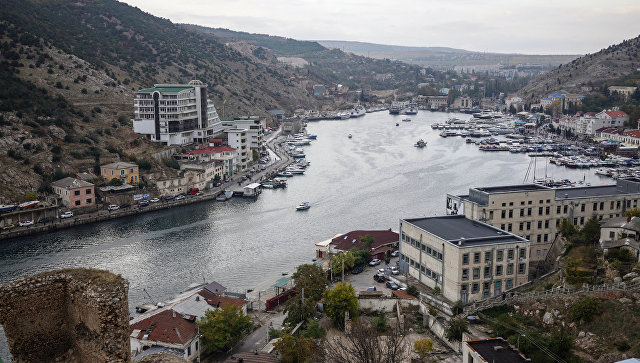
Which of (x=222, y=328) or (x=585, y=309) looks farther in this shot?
(x=222, y=328)

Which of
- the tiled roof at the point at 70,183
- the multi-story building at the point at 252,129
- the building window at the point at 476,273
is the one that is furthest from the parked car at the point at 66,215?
the building window at the point at 476,273

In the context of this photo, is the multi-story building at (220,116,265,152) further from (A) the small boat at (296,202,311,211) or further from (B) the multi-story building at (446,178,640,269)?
(B) the multi-story building at (446,178,640,269)

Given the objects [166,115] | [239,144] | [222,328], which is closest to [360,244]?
[222,328]

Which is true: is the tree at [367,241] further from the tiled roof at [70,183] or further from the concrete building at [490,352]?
the tiled roof at [70,183]

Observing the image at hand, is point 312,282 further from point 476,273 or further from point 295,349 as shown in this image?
point 476,273

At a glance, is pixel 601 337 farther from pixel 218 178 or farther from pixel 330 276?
pixel 218 178

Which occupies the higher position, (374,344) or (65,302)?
(65,302)

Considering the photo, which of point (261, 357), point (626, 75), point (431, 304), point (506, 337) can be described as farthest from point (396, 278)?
point (626, 75)
